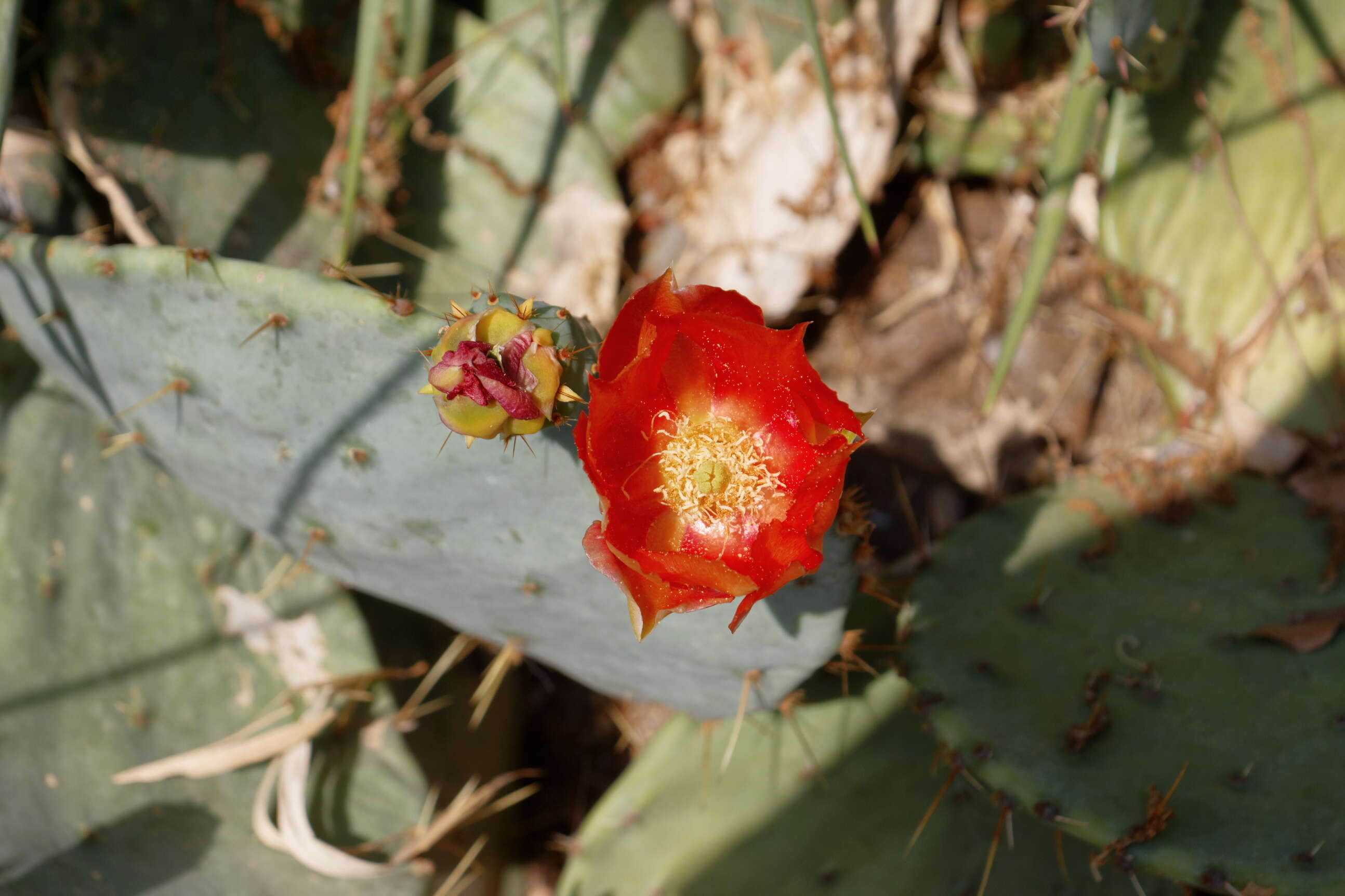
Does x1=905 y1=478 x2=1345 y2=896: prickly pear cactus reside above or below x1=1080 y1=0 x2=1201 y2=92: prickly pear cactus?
below

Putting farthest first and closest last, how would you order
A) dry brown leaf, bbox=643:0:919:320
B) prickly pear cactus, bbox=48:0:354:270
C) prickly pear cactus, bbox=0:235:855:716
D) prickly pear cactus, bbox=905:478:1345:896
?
1. dry brown leaf, bbox=643:0:919:320
2. prickly pear cactus, bbox=48:0:354:270
3. prickly pear cactus, bbox=905:478:1345:896
4. prickly pear cactus, bbox=0:235:855:716

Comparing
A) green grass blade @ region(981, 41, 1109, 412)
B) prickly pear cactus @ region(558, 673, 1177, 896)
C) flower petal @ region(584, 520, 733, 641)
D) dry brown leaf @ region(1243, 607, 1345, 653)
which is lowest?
prickly pear cactus @ region(558, 673, 1177, 896)

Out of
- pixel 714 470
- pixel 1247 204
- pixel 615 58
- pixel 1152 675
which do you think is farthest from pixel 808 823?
pixel 615 58

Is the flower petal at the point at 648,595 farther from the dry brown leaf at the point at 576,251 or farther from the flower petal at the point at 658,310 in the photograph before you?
the dry brown leaf at the point at 576,251

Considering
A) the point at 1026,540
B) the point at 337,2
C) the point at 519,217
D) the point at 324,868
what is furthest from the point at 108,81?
the point at 1026,540

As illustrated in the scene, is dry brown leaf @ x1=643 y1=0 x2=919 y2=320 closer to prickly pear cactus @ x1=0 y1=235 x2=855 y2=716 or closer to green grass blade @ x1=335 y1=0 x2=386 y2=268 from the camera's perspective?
green grass blade @ x1=335 y1=0 x2=386 y2=268

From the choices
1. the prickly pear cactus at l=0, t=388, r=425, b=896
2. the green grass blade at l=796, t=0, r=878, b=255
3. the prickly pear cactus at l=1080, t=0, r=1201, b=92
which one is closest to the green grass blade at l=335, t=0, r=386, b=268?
the green grass blade at l=796, t=0, r=878, b=255

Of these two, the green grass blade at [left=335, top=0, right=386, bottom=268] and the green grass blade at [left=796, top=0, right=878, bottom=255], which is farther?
the green grass blade at [left=335, top=0, right=386, bottom=268]
